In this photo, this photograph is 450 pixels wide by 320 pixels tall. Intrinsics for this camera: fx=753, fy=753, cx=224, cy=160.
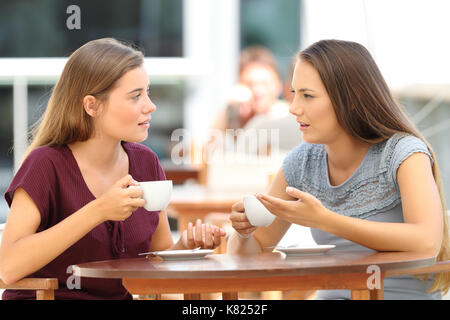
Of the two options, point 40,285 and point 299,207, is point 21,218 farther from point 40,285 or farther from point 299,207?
point 299,207

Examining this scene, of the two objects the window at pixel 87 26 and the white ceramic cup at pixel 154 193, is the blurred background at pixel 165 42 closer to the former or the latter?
the window at pixel 87 26

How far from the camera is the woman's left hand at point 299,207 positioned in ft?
4.99

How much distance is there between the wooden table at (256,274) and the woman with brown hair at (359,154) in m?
0.30

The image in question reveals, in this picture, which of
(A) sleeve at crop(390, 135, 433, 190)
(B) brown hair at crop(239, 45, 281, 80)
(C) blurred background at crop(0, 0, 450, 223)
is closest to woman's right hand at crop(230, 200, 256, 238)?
(A) sleeve at crop(390, 135, 433, 190)

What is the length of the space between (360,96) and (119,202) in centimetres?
68

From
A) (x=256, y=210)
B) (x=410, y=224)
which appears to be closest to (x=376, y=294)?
(x=410, y=224)

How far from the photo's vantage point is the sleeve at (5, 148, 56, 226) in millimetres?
1747

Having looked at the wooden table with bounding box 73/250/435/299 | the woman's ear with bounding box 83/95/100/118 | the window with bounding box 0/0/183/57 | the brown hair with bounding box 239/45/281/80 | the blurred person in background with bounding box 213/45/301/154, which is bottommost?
the wooden table with bounding box 73/250/435/299

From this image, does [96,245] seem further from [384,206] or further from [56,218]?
[384,206]

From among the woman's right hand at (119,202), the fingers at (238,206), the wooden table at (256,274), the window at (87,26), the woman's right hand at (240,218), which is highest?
the window at (87,26)

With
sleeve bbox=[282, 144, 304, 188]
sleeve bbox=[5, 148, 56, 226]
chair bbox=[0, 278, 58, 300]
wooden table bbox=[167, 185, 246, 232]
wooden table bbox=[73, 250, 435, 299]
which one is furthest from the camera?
wooden table bbox=[167, 185, 246, 232]

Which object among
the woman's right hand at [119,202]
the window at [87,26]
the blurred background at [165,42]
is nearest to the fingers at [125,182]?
the woman's right hand at [119,202]

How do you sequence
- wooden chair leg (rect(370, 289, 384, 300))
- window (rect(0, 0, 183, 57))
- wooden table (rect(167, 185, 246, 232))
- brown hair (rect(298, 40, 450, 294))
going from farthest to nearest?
window (rect(0, 0, 183, 57))
wooden table (rect(167, 185, 246, 232))
brown hair (rect(298, 40, 450, 294))
wooden chair leg (rect(370, 289, 384, 300))

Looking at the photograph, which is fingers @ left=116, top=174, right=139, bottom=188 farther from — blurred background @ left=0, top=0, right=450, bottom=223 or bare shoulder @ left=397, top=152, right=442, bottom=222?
blurred background @ left=0, top=0, right=450, bottom=223
